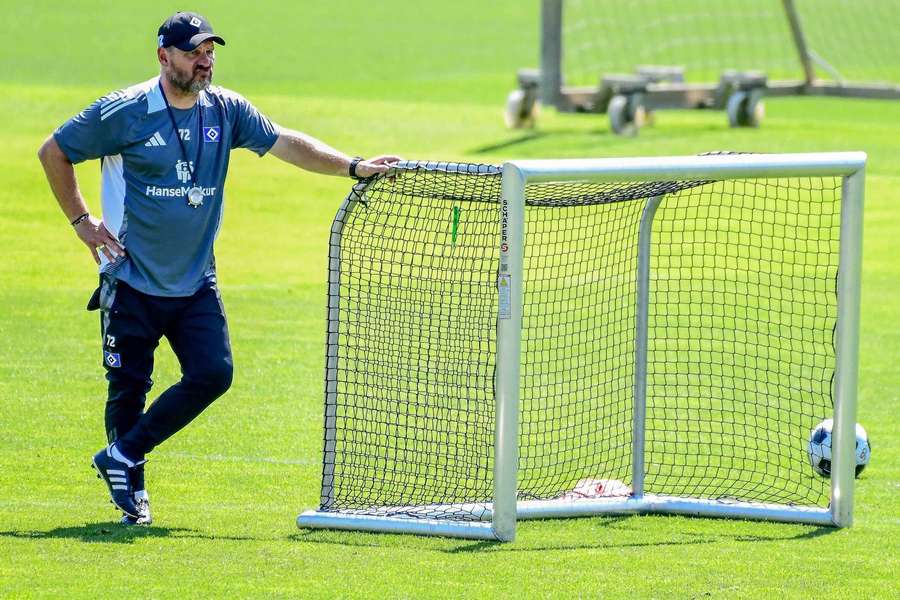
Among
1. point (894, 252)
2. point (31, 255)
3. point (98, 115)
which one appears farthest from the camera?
point (894, 252)

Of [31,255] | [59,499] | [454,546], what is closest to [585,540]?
[454,546]

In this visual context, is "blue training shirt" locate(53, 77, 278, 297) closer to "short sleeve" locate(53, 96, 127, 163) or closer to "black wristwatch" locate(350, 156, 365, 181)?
"short sleeve" locate(53, 96, 127, 163)

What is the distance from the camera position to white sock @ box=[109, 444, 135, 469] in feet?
23.4

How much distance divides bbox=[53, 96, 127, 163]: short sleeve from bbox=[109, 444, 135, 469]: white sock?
1.33 m

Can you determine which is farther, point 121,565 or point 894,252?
point 894,252

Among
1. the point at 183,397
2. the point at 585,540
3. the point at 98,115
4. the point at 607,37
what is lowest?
the point at 585,540

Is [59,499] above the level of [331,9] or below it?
below

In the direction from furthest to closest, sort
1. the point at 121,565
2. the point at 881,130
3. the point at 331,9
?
the point at 331,9, the point at 881,130, the point at 121,565

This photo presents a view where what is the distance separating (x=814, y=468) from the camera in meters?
8.30

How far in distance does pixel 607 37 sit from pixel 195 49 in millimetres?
29370

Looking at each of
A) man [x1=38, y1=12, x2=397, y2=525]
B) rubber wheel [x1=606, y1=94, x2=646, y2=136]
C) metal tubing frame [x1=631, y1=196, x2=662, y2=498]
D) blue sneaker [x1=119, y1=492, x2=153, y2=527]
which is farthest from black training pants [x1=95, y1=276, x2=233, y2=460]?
rubber wheel [x1=606, y1=94, x2=646, y2=136]

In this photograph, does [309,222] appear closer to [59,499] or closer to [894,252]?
[894,252]

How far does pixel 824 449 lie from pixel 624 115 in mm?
14445

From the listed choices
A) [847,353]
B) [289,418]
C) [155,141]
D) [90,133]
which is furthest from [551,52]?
[90,133]
